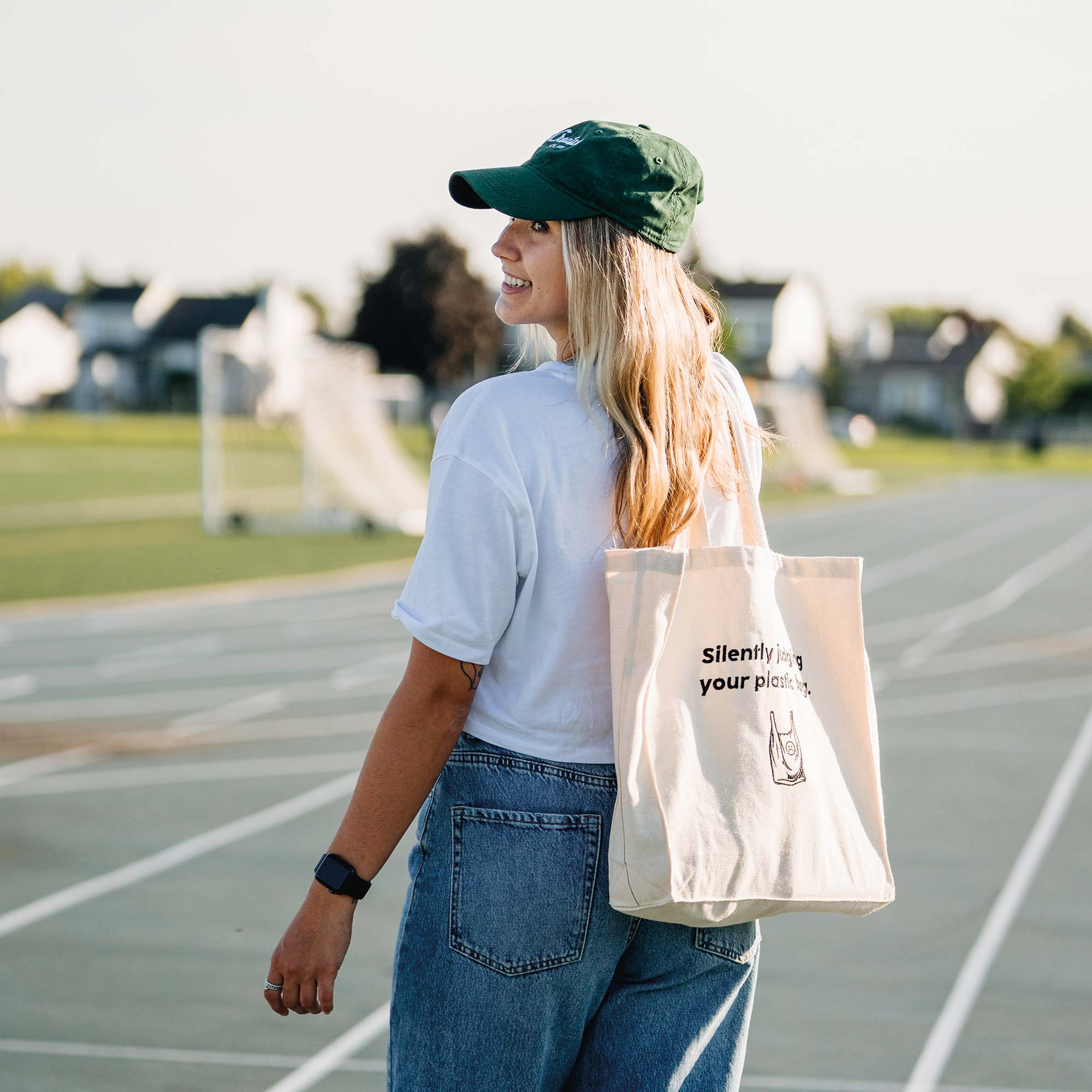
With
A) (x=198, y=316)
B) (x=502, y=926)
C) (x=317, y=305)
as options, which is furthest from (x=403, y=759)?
(x=317, y=305)

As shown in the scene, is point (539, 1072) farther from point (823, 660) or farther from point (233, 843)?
point (233, 843)

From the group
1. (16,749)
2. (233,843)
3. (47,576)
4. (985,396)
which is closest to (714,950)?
(233,843)

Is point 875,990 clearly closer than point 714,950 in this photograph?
No

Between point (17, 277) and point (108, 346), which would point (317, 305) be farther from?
point (108, 346)

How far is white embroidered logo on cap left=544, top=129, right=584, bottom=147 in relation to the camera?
200 cm

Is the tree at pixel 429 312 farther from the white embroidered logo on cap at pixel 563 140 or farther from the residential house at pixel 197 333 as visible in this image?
the white embroidered logo on cap at pixel 563 140

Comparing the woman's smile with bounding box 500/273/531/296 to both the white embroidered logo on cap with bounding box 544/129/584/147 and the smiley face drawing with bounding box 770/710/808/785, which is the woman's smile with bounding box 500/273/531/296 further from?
the smiley face drawing with bounding box 770/710/808/785

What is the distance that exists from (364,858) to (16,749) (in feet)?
23.1

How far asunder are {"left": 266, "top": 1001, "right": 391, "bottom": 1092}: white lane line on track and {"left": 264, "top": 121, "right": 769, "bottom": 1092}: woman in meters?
2.11

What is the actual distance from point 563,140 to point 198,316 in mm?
96710

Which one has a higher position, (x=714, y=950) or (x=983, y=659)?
(x=714, y=950)

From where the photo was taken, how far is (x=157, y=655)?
39.9ft

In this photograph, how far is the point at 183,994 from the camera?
4.84 meters

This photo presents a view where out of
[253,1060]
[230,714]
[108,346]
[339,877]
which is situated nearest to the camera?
[339,877]
